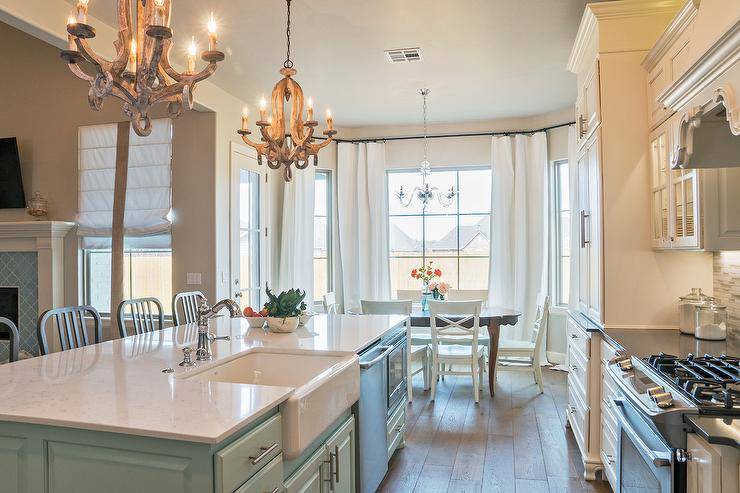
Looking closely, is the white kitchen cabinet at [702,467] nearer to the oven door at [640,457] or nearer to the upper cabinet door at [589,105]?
the oven door at [640,457]

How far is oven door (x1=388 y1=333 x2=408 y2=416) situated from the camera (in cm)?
296

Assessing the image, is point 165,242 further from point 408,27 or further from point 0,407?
point 0,407

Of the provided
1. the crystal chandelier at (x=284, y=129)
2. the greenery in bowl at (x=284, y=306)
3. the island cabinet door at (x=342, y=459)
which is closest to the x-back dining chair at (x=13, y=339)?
the greenery in bowl at (x=284, y=306)

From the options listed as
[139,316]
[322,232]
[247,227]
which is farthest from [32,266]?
[322,232]

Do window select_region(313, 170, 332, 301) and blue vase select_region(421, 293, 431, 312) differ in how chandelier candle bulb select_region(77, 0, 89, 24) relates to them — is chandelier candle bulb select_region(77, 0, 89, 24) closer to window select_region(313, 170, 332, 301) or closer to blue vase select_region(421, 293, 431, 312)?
blue vase select_region(421, 293, 431, 312)

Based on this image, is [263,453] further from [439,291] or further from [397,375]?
[439,291]

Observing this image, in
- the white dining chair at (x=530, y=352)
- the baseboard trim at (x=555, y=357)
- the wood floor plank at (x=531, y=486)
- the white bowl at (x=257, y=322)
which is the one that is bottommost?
the wood floor plank at (x=531, y=486)

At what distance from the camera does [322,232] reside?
22.3 ft

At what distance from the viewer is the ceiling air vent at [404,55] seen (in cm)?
402

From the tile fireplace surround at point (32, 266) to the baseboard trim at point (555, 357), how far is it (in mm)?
5280

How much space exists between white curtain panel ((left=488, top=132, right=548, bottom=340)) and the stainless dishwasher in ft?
10.8

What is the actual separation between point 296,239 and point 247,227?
963 mm

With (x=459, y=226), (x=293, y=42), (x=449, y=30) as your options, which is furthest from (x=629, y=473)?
(x=459, y=226)

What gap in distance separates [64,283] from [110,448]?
4384mm
